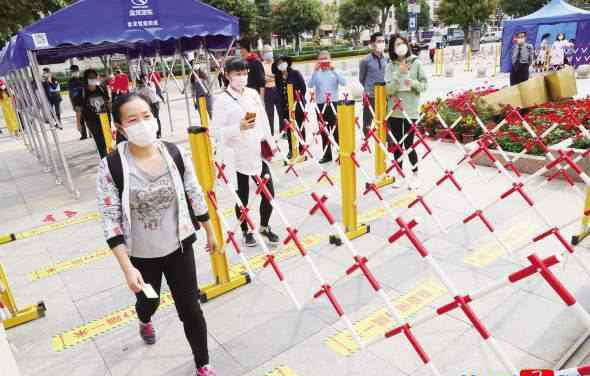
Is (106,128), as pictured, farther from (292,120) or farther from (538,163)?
(538,163)

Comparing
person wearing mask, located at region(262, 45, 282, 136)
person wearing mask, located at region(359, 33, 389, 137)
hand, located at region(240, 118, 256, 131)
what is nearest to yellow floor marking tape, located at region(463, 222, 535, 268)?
hand, located at region(240, 118, 256, 131)

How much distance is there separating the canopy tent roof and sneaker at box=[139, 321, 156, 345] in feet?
15.5

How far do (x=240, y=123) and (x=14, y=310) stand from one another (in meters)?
2.47

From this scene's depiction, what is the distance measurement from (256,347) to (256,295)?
693mm

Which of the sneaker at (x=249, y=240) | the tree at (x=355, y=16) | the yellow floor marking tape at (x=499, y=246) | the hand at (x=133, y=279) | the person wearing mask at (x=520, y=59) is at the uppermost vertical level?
the tree at (x=355, y=16)

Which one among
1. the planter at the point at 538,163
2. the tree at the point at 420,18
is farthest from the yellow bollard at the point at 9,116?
the tree at the point at 420,18

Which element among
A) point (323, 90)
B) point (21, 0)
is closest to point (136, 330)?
point (323, 90)

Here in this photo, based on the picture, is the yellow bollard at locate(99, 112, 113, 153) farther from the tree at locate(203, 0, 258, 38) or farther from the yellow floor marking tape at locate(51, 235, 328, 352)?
the tree at locate(203, 0, 258, 38)

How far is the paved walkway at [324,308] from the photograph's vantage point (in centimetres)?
296

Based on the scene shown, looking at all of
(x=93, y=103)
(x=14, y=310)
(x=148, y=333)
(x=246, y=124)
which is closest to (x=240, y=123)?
(x=246, y=124)

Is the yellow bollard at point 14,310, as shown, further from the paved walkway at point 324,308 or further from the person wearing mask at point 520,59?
the person wearing mask at point 520,59

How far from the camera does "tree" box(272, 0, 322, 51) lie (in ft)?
157

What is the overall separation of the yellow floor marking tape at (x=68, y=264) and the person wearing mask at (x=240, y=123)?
74.6 inches

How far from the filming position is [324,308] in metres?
3.54
